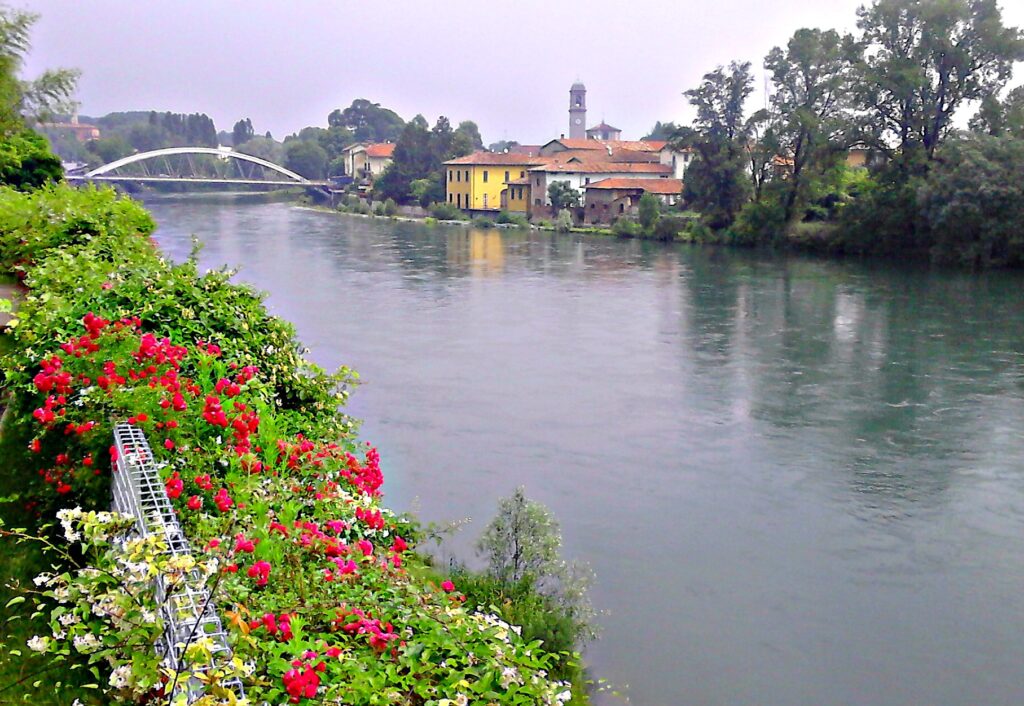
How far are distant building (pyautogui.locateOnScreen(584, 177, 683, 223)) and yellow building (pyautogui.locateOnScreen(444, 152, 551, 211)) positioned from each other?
5917 millimetres

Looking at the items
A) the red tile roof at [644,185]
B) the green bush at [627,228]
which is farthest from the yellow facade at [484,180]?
the green bush at [627,228]

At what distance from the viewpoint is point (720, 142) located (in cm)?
3144

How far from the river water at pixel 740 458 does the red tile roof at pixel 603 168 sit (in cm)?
2309

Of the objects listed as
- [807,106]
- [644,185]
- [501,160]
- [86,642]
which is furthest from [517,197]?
[86,642]

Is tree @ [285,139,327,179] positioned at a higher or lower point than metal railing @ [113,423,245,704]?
higher

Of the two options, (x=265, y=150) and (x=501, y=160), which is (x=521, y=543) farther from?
(x=265, y=150)

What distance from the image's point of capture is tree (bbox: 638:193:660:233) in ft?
112

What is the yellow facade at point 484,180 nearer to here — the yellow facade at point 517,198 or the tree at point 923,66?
the yellow facade at point 517,198

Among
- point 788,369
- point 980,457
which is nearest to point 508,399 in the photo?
point 788,369

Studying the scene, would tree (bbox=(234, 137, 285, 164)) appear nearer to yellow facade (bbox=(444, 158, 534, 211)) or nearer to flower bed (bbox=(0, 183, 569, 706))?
yellow facade (bbox=(444, 158, 534, 211))

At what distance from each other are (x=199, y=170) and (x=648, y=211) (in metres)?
48.3

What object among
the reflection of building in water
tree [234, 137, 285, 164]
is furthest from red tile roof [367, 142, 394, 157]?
the reflection of building in water

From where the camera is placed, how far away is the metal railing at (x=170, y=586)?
230 centimetres

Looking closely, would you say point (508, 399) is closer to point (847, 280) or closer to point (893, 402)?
point (893, 402)
